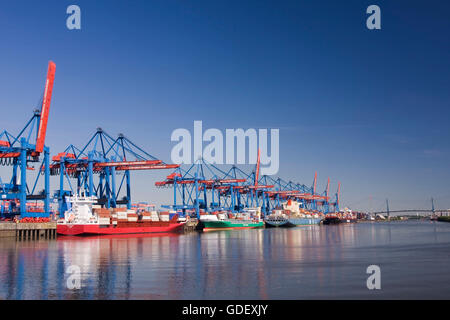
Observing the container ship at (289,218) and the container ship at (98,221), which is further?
the container ship at (289,218)

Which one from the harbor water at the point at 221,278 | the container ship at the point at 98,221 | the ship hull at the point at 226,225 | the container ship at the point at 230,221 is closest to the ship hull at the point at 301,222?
the container ship at the point at 230,221

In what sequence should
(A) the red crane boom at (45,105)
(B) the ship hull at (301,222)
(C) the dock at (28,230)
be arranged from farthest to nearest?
1. (B) the ship hull at (301,222)
2. (A) the red crane boom at (45,105)
3. (C) the dock at (28,230)

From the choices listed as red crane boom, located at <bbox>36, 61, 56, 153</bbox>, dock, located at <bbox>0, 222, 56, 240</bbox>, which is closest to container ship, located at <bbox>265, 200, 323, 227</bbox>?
dock, located at <bbox>0, 222, 56, 240</bbox>

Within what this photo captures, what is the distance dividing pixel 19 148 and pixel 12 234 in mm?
11945

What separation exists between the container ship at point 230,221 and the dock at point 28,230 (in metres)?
38.4

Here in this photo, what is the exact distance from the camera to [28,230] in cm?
5550

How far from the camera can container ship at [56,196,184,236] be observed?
196 feet

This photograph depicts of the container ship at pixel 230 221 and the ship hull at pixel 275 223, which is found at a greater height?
the container ship at pixel 230 221

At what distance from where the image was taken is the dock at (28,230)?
5379 centimetres

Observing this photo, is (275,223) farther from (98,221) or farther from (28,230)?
(28,230)

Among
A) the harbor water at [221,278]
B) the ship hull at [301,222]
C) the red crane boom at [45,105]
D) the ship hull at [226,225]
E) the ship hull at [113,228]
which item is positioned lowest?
the ship hull at [301,222]

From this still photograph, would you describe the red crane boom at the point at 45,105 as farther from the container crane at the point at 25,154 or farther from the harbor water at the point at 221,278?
the harbor water at the point at 221,278
